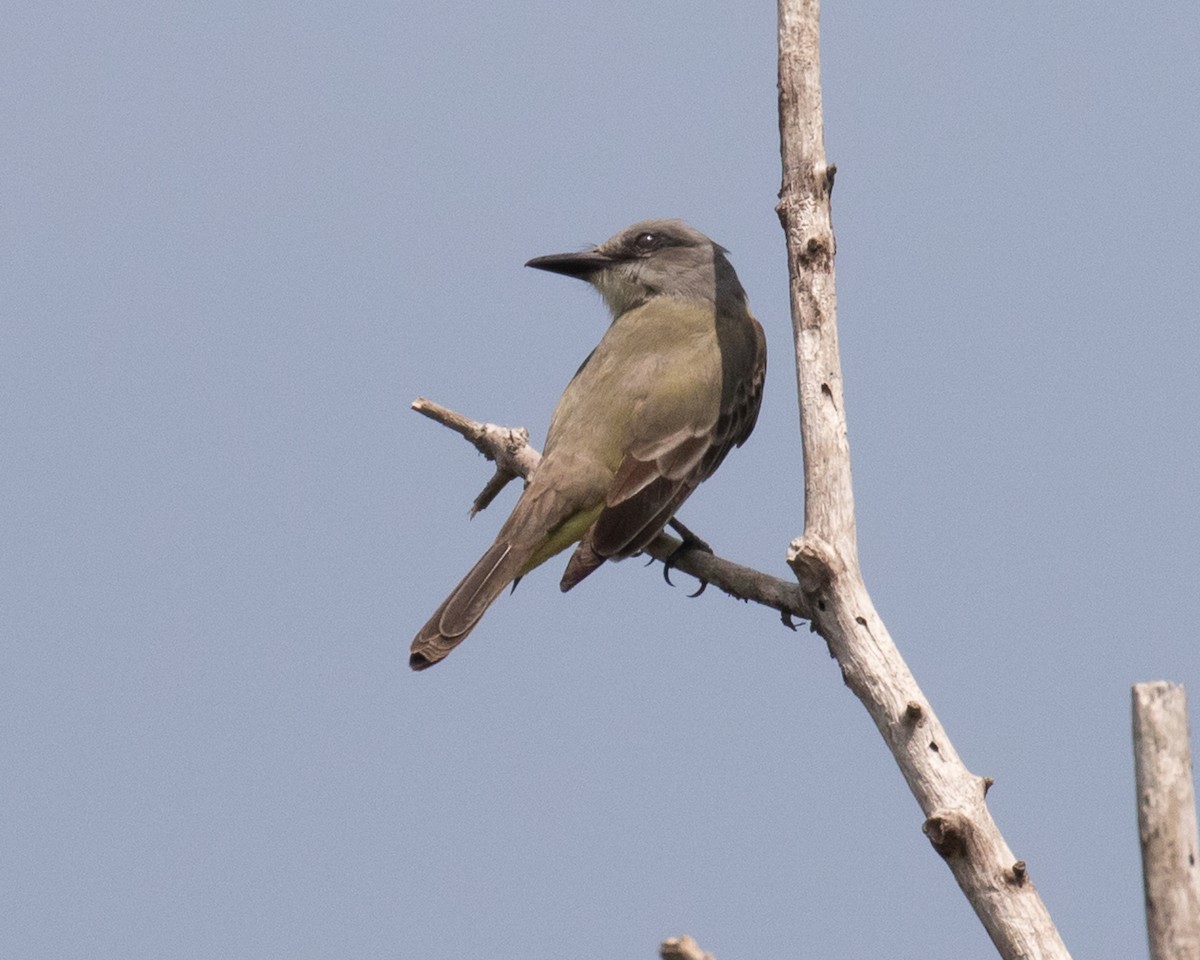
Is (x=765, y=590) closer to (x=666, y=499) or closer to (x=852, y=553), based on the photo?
(x=852, y=553)

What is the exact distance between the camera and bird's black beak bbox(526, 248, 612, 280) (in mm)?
9859

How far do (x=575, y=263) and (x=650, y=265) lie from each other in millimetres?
458

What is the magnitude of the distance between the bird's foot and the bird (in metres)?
0.12

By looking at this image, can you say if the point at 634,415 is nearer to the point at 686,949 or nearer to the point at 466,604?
the point at 466,604

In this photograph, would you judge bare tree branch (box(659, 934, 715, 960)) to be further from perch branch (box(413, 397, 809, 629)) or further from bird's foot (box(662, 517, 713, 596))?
bird's foot (box(662, 517, 713, 596))

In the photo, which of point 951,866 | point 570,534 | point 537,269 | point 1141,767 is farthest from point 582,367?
point 1141,767

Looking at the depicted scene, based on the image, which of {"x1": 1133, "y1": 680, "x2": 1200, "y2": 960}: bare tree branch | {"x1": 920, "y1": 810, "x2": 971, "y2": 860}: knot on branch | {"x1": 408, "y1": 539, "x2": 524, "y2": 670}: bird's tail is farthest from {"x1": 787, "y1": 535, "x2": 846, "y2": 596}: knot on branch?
{"x1": 408, "y1": 539, "x2": 524, "y2": 670}: bird's tail

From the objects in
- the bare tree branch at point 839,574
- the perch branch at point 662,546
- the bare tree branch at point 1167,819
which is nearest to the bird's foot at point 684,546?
the perch branch at point 662,546

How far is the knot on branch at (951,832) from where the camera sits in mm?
5422

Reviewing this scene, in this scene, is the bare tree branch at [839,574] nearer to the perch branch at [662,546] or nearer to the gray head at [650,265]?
the perch branch at [662,546]

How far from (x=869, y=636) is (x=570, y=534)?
8.58 feet

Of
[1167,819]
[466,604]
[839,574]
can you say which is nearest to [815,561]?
[839,574]

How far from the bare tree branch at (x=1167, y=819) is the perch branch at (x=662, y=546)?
203 centimetres

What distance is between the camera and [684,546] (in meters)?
8.30
